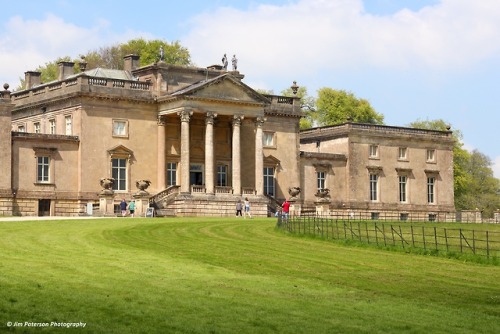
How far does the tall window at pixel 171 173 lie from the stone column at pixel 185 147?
2.09 meters

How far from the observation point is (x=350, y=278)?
30.3m

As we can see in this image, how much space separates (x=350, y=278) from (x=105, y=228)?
21444 millimetres

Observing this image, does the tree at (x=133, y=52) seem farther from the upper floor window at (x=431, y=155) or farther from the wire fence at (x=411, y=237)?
the wire fence at (x=411, y=237)

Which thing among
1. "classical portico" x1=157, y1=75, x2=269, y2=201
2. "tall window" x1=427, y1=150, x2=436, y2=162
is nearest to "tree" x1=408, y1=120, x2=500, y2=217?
"tall window" x1=427, y1=150, x2=436, y2=162

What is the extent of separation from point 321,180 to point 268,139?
281 inches

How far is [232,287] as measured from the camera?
26.5 meters

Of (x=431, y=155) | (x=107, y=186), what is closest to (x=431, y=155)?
(x=431, y=155)

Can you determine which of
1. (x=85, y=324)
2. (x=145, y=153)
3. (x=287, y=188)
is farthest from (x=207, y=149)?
(x=85, y=324)

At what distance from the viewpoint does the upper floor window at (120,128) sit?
7500 cm

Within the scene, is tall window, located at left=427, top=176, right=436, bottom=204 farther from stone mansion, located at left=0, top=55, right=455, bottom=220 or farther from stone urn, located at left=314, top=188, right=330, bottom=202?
stone urn, located at left=314, top=188, right=330, bottom=202

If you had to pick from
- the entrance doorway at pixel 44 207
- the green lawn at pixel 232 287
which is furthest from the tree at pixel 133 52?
the green lawn at pixel 232 287

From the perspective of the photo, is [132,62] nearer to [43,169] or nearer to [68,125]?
[68,125]

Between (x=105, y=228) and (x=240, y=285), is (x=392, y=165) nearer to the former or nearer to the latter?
(x=105, y=228)

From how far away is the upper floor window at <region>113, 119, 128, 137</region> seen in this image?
7500cm
